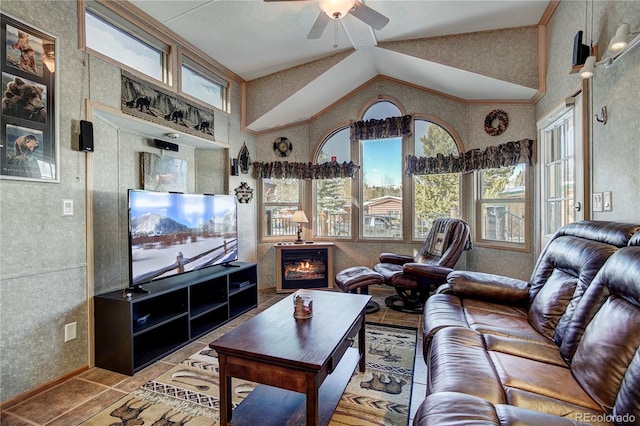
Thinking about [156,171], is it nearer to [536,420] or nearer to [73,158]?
[73,158]

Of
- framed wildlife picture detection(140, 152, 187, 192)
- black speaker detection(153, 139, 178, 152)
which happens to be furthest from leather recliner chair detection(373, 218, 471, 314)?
black speaker detection(153, 139, 178, 152)

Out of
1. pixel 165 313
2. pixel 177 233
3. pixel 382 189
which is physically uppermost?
pixel 382 189

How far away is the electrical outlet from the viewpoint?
2.23 meters

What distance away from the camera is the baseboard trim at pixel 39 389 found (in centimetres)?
192

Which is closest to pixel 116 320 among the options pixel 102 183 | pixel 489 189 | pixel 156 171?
pixel 102 183

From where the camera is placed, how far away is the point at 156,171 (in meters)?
3.25

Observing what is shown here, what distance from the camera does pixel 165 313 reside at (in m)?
2.73

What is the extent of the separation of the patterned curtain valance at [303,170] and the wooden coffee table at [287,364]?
2834mm

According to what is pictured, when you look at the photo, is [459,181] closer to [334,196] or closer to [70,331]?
[334,196]

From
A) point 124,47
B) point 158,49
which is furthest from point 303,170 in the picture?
point 124,47

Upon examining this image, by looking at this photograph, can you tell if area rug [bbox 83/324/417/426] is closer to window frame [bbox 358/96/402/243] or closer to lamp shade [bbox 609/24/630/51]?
window frame [bbox 358/96/402/243]

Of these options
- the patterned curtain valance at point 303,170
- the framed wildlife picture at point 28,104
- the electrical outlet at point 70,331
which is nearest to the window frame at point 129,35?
the framed wildlife picture at point 28,104

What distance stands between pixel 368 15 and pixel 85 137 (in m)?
2.34

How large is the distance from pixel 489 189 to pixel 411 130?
1329 mm
